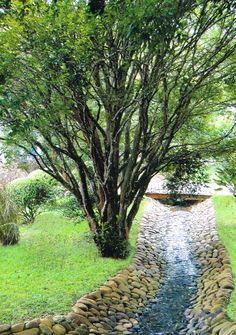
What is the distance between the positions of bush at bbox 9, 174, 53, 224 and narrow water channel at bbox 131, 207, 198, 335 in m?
3.43

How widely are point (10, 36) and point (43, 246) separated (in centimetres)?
415

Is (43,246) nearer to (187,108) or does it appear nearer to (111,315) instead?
(111,315)

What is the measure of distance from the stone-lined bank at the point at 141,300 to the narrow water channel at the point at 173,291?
10 centimetres

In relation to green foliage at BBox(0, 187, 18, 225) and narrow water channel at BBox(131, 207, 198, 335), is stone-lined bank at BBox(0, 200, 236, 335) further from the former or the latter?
green foliage at BBox(0, 187, 18, 225)

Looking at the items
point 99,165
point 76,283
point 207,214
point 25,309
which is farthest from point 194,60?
point 207,214

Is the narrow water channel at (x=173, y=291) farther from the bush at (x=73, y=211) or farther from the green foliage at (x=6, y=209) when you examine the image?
the green foliage at (x=6, y=209)

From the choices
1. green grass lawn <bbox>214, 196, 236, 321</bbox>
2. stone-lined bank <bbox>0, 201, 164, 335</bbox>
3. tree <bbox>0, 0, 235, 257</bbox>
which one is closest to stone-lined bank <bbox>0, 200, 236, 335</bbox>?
stone-lined bank <bbox>0, 201, 164, 335</bbox>

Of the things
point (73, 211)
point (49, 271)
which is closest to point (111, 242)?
point (49, 271)

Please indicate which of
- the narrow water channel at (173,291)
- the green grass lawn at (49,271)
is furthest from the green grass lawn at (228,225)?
the green grass lawn at (49,271)

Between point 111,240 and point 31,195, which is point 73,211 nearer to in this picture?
point 31,195

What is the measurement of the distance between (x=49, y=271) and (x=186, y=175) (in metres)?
4.14

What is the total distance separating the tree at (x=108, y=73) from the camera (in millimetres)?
4332

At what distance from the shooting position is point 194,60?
6055mm

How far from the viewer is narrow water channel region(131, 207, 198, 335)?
4.95m
